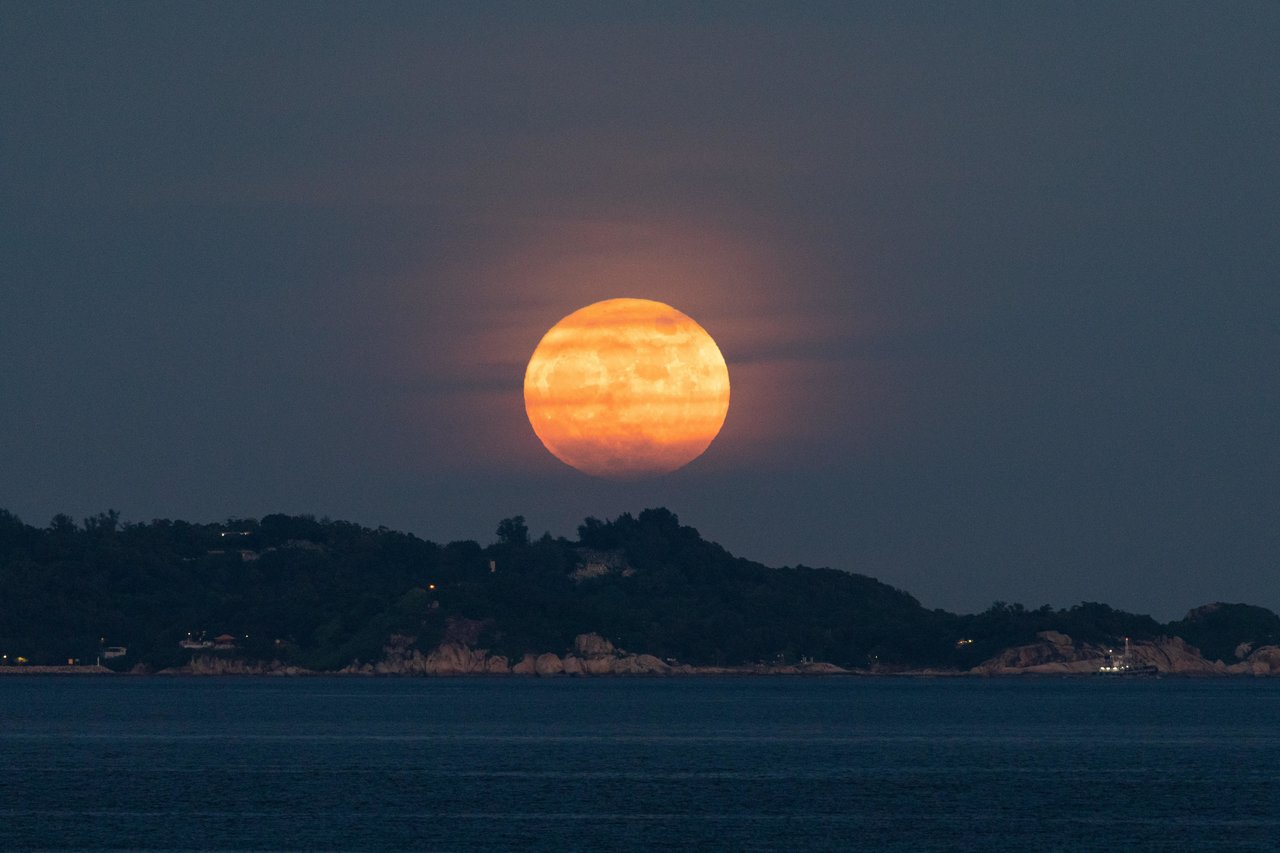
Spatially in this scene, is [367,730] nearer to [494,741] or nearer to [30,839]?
[494,741]

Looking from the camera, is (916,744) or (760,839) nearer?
(760,839)

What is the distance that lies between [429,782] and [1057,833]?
44778mm

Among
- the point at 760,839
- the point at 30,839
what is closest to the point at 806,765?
the point at 760,839

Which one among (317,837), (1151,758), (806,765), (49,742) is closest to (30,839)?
(317,837)

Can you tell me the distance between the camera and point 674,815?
355 ft

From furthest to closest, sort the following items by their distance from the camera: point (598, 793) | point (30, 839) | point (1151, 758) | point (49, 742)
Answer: point (49, 742) < point (1151, 758) < point (598, 793) < point (30, 839)

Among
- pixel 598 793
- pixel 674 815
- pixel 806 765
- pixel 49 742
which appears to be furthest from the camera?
pixel 49 742

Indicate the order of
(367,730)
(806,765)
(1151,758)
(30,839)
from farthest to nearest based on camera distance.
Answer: (367,730) < (1151,758) < (806,765) < (30,839)

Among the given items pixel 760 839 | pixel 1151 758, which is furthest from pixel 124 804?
pixel 1151 758

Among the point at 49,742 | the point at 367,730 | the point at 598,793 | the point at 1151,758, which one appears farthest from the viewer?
the point at 367,730

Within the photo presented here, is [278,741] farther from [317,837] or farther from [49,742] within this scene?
[317,837]

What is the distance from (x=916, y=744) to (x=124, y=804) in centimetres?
8324

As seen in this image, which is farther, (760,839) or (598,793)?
(598,793)

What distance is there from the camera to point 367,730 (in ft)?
652
